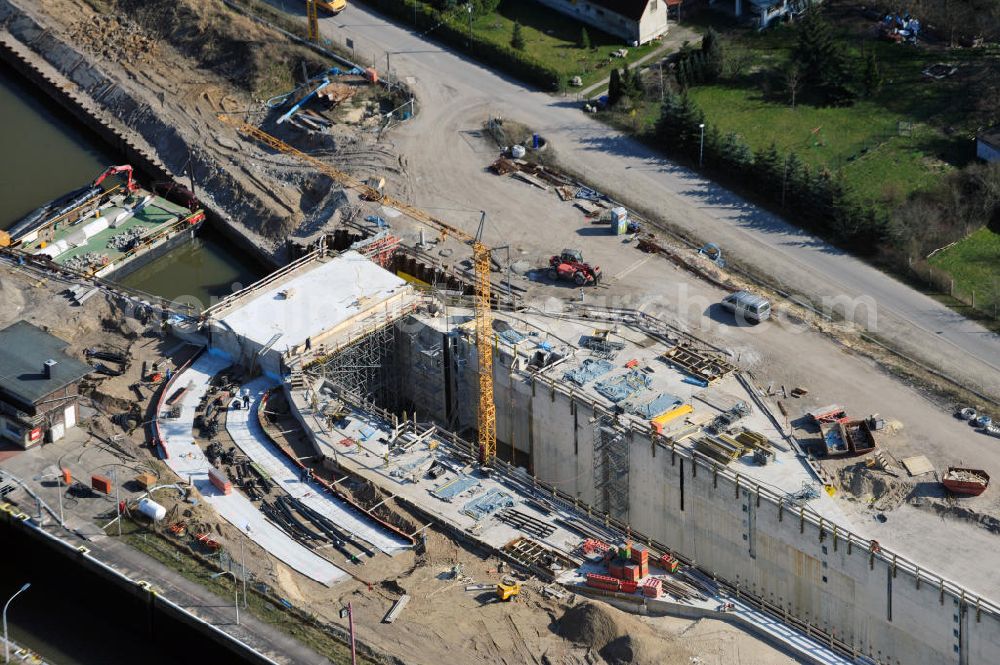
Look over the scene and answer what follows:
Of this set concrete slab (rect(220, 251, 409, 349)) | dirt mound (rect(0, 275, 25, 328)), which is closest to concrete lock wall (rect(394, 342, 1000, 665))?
concrete slab (rect(220, 251, 409, 349))

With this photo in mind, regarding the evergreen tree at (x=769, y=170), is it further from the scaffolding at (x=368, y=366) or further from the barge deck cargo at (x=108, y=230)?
the barge deck cargo at (x=108, y=230)

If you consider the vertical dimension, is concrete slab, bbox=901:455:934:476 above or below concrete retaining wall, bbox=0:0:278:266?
below

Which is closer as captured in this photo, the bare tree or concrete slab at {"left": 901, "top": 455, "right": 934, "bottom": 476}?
concrete slab at {"left": 901, "top": 455, "right": 934, "bottom": 476}

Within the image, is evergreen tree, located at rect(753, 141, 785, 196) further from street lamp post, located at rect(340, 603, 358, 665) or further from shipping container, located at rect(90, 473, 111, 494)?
shipping container, located at rect(90, 473, 111, 494)

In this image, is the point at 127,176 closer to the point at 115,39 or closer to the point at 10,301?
the point at 115,39

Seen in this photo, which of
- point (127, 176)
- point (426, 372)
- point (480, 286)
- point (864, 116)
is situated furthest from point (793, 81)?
point (127, 176)

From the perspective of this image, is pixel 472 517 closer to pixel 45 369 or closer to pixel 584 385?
pixel 584 385
